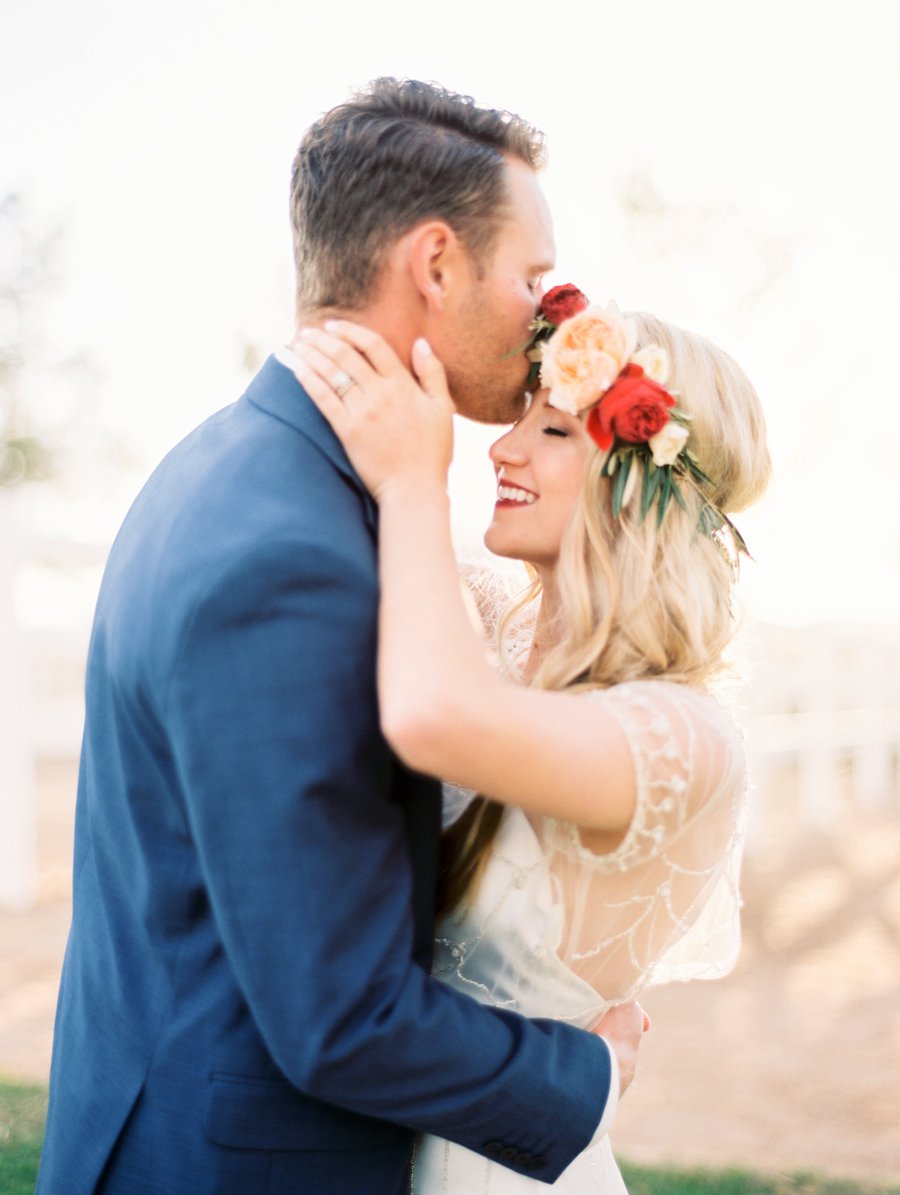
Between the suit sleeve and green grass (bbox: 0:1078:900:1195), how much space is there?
117 inches

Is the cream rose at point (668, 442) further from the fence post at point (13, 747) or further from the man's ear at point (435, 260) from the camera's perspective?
the fence post at point (13, 747)

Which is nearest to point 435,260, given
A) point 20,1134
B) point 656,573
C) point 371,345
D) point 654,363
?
point 371,345

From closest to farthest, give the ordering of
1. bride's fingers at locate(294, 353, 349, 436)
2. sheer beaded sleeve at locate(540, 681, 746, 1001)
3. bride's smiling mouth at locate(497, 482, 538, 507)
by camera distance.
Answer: bride's fingers at locate(294, 353, 349, 436) → sheer beaded sleeve at locate(540, 681, 746, 1001) → bride's smiling mouth at locate(497, 482, 538, 507)

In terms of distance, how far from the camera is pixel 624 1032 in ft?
7.70

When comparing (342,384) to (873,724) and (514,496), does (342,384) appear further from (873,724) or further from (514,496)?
(873,724)

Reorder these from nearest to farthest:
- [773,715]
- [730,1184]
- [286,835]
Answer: [286,835], [730,1184], [773,715]

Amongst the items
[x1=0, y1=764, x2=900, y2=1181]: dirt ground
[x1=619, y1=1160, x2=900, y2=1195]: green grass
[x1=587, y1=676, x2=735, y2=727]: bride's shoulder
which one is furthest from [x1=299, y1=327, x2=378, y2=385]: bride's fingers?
[x1=0, y1=764, x2=900, y2=1181]: dirt ground

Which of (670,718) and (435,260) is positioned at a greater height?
(435,260)

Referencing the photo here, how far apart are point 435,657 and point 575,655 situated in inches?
Answer: 27.4

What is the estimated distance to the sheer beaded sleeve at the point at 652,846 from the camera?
6.74ft

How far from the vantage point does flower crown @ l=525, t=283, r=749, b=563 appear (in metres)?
2.35

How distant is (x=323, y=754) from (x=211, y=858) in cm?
22

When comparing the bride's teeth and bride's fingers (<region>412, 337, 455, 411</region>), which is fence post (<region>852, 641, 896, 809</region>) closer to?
the bride's teeth

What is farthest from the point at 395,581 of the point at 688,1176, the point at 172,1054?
the point at 688,1176
